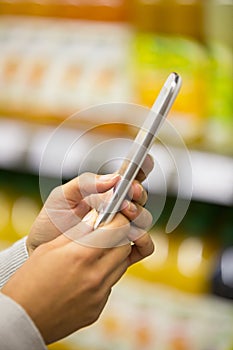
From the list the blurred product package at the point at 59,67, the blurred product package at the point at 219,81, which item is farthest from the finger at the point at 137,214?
the blurred product package at the point at 59,67

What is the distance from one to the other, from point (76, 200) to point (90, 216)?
50mm

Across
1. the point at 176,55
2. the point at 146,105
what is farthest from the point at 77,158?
the point at 176,55

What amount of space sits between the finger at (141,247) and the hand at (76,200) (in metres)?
0.04

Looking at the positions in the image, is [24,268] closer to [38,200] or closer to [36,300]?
[36,300]

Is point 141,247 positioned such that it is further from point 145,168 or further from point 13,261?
point 13,261

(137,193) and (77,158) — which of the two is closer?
(137,193)

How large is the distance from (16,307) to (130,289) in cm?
103

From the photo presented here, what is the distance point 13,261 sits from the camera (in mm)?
934

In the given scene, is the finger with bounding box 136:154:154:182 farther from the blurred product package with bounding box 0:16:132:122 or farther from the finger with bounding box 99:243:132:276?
the blurred product package with bounding box 0:16:132:122

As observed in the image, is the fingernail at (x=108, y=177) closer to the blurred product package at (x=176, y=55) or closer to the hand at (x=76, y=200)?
the hand at (x=76, y=200)

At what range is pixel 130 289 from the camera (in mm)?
1729

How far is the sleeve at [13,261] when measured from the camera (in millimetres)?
930

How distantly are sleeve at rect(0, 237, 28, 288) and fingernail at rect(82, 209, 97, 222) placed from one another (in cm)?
17

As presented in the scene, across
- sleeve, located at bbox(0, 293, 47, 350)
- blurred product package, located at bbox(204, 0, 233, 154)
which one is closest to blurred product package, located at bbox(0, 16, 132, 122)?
blurred product package, located at bbox(204, 0, 233, 154)
